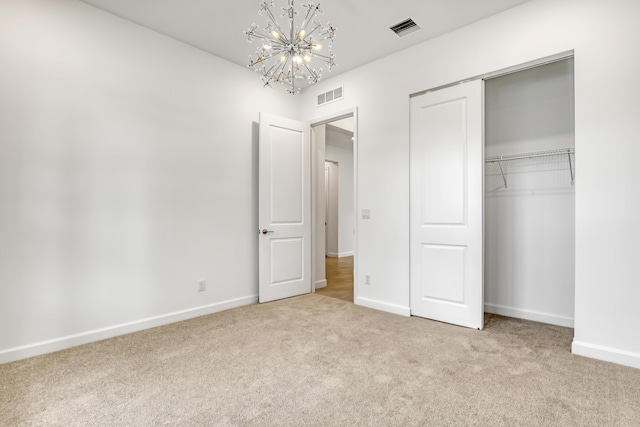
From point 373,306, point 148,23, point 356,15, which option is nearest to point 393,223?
point 373,306

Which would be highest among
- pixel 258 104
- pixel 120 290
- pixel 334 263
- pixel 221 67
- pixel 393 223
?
pixel 221 67

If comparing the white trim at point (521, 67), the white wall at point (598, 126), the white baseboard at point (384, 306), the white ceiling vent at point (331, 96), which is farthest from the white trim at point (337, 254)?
the white wall at point (598, 126)

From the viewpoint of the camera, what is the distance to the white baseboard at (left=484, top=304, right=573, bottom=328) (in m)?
3.18

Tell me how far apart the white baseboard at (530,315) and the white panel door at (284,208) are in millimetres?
2296

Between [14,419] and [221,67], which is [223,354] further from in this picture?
[221,67]

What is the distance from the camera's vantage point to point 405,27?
318 centimetres

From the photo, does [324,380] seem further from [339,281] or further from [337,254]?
[337,254]

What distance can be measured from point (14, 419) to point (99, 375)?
19.7 inches

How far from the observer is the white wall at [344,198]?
853cm

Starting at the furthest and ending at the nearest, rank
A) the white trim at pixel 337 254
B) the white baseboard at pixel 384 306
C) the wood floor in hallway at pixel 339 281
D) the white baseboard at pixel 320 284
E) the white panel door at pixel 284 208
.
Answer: the white trim at pixel 337 254
the white baseboard at pixel 320 284
the wood floor in hallway at pixel 339 281
the white panel door at pixel 284 208
the white baseboard at pixel 384 306

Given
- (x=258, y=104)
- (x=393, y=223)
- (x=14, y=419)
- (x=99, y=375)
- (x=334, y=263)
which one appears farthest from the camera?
(x=334, y=263)

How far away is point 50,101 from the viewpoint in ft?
8.68

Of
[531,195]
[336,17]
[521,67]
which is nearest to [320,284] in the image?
[531,195]

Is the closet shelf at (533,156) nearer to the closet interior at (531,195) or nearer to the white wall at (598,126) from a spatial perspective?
the closet interior at (531,195)
